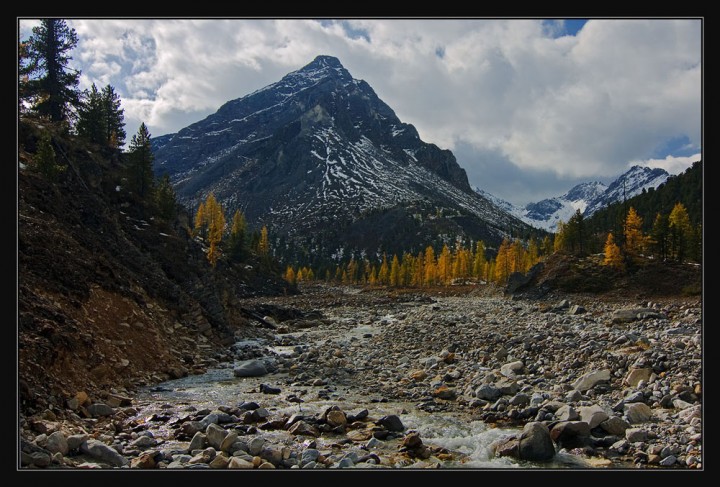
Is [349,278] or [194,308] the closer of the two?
[194,308]

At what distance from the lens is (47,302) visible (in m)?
15.7

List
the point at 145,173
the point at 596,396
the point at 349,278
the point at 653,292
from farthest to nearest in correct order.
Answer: the point at 349,278 → the point at 145,173 → the point at 653,292 → the point at 596,396

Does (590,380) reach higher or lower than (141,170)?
lower

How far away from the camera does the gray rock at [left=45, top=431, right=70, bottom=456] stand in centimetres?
920

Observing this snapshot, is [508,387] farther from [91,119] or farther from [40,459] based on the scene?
[91,119]

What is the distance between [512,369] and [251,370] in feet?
34.3

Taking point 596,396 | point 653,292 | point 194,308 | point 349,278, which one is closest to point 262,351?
point 194,308

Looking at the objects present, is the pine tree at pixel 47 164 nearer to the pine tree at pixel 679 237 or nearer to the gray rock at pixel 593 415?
the gray rock at pixel 593 415

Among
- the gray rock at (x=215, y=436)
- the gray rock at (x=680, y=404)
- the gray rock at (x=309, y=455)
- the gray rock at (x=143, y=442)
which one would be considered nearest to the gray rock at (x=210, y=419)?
the gray rock at (x=215, y=436)

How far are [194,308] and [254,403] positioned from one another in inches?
544

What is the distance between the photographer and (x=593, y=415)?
36.1 feet

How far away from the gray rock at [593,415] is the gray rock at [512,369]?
5018 millimetres

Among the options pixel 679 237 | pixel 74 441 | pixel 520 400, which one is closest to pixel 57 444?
pixel 74 441
